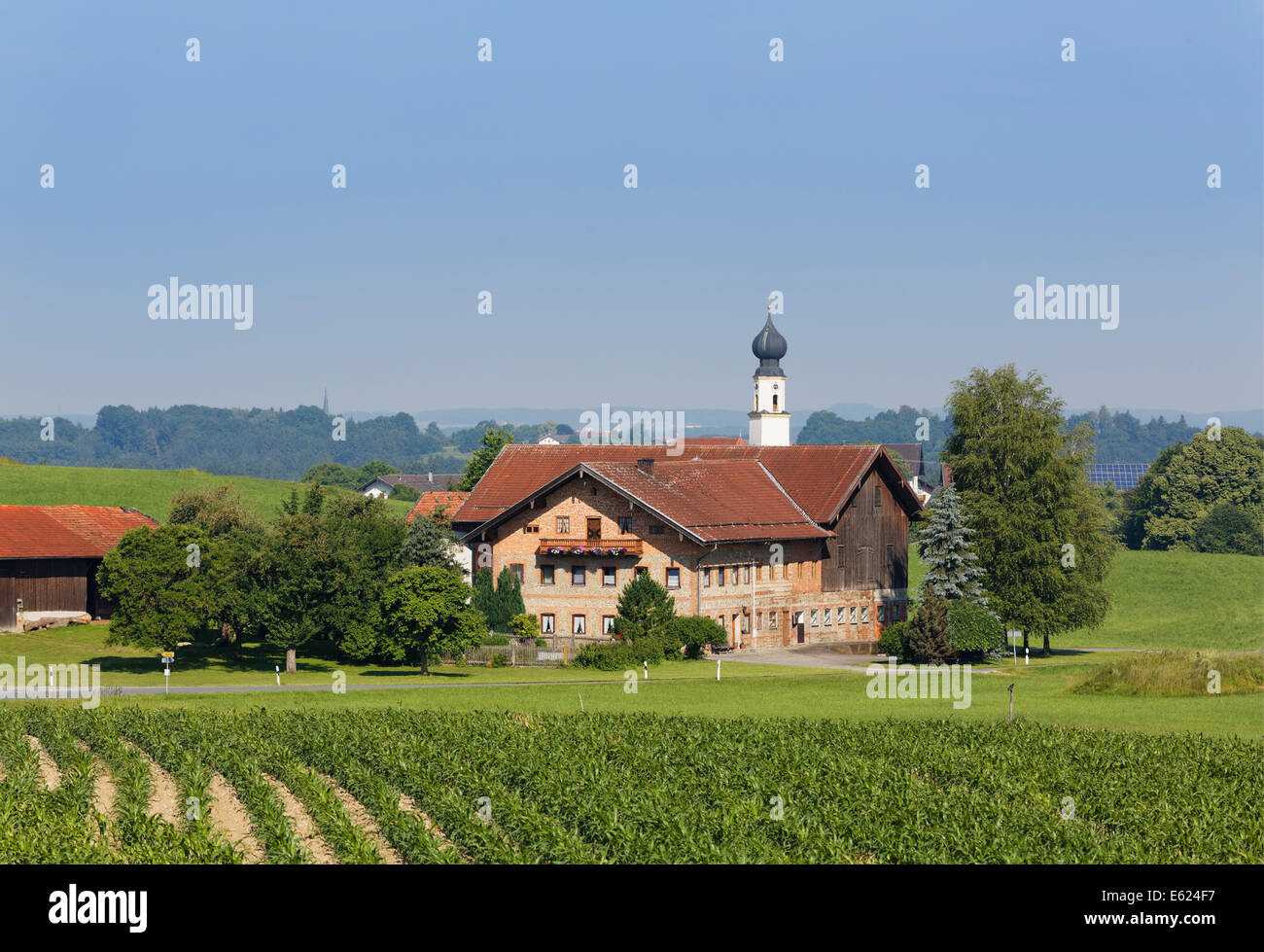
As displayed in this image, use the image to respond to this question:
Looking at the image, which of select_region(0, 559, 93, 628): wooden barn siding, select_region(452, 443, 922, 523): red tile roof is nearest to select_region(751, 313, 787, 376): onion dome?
select_region(452, 443, 922, 523): red tile roof

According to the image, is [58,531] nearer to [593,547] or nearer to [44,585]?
[44,585]

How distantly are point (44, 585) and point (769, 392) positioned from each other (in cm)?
4339

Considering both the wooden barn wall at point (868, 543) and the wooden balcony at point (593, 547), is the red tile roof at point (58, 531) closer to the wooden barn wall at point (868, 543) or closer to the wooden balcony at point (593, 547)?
the wooden balcony at point (593, 547)

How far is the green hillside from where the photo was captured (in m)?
102

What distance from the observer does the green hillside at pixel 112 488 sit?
10231 cm

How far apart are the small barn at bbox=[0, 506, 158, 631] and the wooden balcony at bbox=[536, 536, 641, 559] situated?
21.9m

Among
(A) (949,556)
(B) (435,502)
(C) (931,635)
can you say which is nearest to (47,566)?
(B) (435,502)

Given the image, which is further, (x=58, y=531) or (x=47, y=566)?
(x=58, y=531)

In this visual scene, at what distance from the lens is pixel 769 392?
289 ft

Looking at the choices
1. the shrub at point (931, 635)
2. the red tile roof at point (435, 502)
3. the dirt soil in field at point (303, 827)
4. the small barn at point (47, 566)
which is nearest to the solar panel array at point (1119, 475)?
the red tile roof at point (435, 502)

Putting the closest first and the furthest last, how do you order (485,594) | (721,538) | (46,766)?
(46,766), (721,538), (485,594)
